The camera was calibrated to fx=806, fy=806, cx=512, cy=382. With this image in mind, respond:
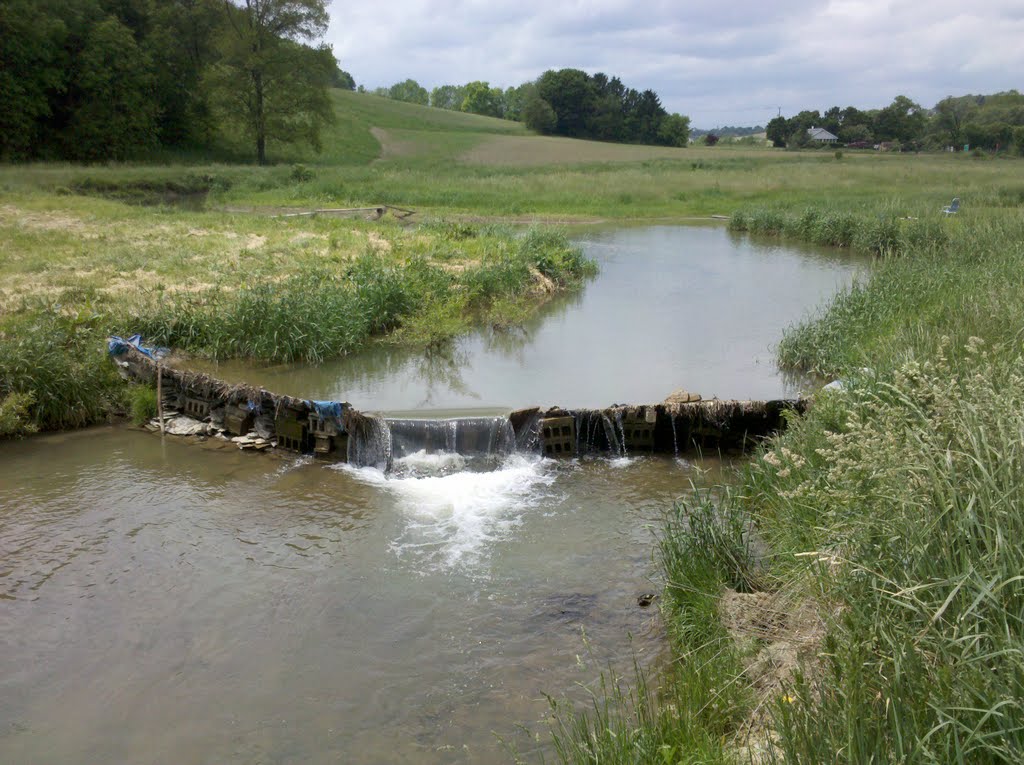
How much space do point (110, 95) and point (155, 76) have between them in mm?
4677

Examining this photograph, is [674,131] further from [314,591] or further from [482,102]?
[314,591]

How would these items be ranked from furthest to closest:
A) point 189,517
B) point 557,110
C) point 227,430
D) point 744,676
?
point 557,110, point 227,430, point 189,517, point 744,676

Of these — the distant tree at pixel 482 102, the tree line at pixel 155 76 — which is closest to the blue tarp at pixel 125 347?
the tree line at pixel 155 76

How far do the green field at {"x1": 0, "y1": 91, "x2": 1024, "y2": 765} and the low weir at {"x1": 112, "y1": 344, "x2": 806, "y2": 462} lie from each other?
5.91ft

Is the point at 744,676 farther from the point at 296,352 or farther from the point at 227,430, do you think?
the point at 296,352

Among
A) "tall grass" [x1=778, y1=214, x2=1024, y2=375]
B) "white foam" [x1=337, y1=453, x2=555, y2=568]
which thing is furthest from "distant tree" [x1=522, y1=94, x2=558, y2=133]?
"white foam" [x1=337, y1=453, x2=555, y2=568]

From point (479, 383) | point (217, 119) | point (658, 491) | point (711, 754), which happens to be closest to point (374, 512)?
point (658, 491)

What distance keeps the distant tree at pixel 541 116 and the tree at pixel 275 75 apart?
46.6m

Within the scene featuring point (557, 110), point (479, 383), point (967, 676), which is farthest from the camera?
point (557, 110)

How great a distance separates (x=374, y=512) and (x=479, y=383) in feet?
15.0

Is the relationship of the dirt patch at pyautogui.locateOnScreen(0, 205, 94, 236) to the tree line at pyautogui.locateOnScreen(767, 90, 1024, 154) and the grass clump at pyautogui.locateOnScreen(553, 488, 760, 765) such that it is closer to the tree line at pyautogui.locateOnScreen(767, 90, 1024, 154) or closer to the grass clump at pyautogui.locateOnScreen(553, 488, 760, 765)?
the grass clump at pyautogui.locateOnScreen(553, 488, 760, 765)

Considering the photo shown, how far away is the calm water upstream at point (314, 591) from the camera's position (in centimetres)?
564

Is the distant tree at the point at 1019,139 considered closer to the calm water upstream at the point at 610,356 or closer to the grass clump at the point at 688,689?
the calm water upstream at the point at 610,356

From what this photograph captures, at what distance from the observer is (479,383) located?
13266mm
